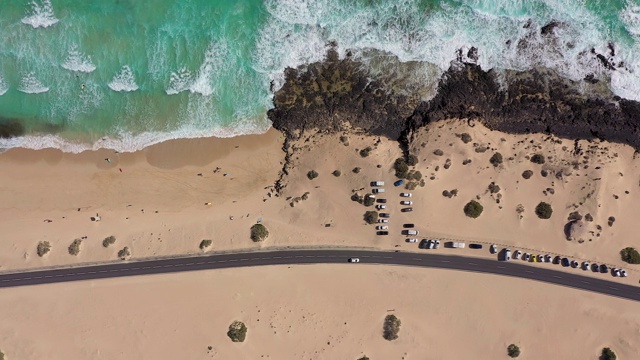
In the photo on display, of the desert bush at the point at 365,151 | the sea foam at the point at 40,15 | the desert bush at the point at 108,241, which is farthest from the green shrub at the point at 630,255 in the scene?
the sea foam at the point at 40,15

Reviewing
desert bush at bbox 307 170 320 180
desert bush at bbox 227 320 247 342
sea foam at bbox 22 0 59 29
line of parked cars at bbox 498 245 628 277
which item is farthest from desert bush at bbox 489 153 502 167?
sea foam at bbox 22 0 59 29

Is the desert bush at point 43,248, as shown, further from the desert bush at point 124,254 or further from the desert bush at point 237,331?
the desert bush at point 237,331

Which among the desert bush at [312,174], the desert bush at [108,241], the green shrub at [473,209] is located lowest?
the desert bush at [108,241]

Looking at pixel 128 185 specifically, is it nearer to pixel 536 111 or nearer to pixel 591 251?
pixel 536 111

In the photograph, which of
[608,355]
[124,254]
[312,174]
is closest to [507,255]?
[608,355]

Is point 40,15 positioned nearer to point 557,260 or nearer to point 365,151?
point 365,151

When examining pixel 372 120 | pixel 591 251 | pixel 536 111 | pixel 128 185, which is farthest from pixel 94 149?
pixel 591 251
